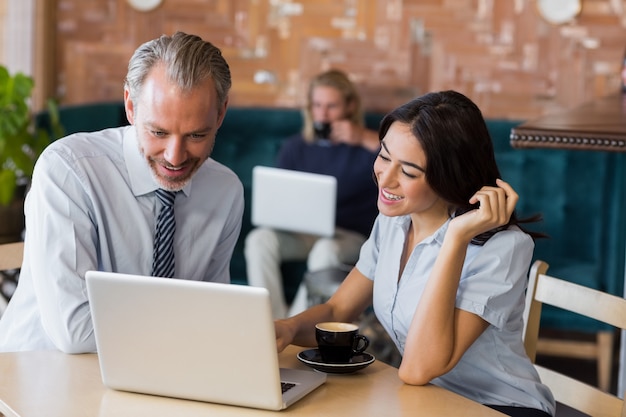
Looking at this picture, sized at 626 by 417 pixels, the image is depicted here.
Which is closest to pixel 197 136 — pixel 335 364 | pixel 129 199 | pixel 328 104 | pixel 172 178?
pixel 172 178

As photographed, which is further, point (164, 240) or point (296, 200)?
point (296, 200)

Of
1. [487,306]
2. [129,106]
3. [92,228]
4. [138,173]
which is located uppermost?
[129,106]

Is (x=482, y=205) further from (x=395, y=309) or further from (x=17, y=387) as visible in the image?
(x=17, y=387)

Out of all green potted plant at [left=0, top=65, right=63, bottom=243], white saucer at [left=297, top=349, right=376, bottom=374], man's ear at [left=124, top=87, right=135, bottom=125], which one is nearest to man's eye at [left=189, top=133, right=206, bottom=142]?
man's ear at [left=124, top=87, right=135, bottom=125]

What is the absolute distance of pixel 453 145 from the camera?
204cm

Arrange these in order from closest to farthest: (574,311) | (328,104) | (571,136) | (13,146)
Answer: (574,311) < (571,136) < (13,146) < (328,104)

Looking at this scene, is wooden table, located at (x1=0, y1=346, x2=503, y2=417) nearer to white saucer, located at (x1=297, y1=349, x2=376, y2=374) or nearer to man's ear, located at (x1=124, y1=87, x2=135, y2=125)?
white saucer, located at (x1=297, y1=349, x2=376, y2=374)

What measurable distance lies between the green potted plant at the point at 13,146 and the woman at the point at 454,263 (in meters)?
2.20

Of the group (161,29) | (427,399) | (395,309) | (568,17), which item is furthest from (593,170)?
(427,399)

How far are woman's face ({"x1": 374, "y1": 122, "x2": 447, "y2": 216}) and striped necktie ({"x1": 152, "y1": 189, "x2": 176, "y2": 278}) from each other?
449 millimetres

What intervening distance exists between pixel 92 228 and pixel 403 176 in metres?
0.64

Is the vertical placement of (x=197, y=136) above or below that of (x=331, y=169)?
above

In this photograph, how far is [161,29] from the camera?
5.16 m

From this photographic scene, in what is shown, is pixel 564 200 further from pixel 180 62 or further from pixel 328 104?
pixel 180 62
